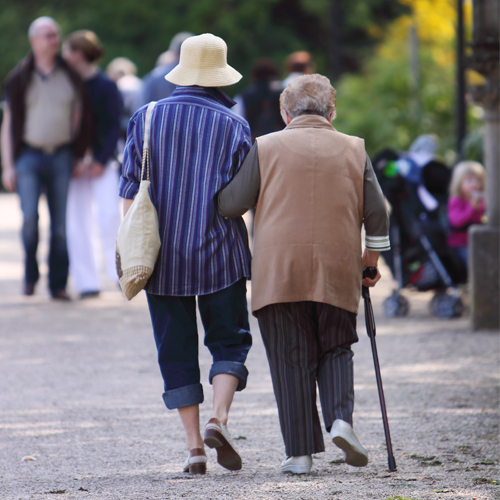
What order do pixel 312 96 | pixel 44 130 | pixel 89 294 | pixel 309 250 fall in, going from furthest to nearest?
pixel 89 294 → pixel 44 130 → pixel 312 96 → pixel 309 250

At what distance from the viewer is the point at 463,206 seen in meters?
8.48

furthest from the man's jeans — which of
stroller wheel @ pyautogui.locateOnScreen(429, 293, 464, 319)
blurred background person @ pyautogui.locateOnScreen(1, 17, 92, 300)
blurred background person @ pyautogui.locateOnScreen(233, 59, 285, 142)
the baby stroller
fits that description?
stroller wheel @ pyautogui.locateOnScreen(429, 293, 464, 319)

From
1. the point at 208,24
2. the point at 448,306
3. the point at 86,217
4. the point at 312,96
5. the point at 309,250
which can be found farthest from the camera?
the point at 208,24

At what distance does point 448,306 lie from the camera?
8305 millimetres

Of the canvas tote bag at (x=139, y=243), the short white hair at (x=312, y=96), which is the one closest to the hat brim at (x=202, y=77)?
the short white hair at (x=312, y=96)

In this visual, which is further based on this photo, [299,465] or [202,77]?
[202,77]

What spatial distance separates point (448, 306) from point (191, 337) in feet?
14.2

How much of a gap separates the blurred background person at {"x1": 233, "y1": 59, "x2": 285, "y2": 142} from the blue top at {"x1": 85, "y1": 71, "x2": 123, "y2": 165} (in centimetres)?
167

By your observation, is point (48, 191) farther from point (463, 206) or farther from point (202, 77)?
point (202, 77)

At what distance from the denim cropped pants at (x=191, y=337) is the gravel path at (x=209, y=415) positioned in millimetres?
352

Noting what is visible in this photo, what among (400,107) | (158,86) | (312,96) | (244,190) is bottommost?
(244,190)

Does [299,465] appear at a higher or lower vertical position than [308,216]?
lower

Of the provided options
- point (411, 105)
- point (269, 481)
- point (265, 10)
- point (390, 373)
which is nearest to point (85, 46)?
point (390, 373)

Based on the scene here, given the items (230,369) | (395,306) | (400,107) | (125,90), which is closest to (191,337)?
(230,369)
